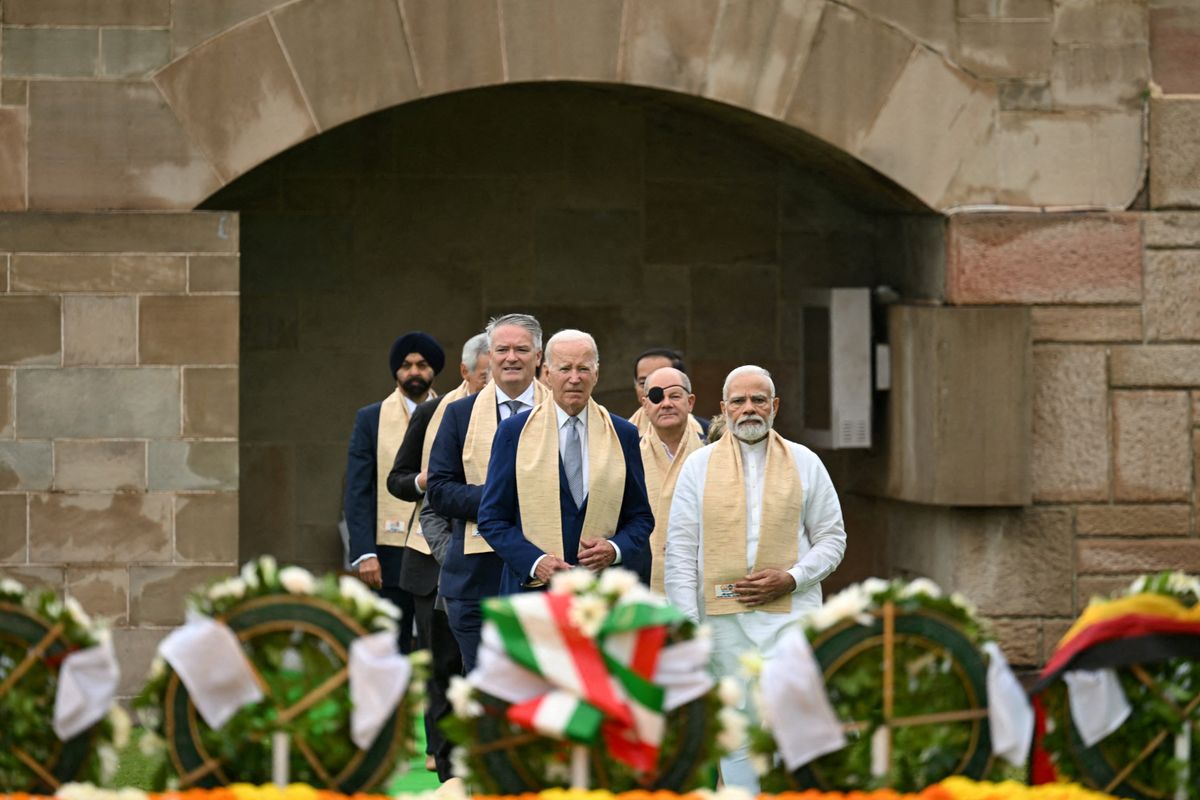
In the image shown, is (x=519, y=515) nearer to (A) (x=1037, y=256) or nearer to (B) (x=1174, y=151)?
(A) (x=1037, y=256)

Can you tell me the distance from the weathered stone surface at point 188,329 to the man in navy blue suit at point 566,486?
2821mm

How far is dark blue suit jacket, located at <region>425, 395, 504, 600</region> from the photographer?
305 inches

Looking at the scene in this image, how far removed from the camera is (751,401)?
7.43 m

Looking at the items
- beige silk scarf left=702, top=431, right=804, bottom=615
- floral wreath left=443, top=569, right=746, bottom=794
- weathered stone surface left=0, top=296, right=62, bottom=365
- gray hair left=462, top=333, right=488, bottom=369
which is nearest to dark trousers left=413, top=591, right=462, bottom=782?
gray hair left=462, top=333, right=488, bottom=369

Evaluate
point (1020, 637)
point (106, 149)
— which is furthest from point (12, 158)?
point (1020, 637)

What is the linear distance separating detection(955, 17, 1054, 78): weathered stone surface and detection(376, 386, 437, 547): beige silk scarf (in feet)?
10.5

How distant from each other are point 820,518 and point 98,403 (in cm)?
385

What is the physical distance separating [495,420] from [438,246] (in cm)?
414

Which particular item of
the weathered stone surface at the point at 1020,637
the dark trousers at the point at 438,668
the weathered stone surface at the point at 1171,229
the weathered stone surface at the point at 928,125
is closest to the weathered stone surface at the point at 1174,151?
the weathered stone surface at the point at 1171,229

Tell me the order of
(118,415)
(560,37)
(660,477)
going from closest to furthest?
(660,477) < (118,415) < (560,37)

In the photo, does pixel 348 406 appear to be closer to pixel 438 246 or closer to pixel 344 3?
pixel 438 246

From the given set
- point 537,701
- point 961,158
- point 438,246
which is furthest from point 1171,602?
point 438,246

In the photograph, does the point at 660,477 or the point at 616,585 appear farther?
the point at 660,477

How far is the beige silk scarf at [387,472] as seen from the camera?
9.68 meters
